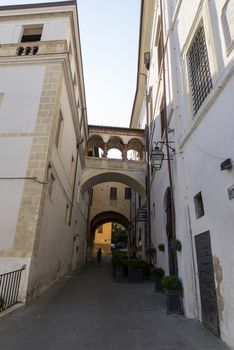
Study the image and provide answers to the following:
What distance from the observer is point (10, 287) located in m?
6.50

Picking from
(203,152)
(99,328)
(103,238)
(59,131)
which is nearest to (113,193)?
(103,238)

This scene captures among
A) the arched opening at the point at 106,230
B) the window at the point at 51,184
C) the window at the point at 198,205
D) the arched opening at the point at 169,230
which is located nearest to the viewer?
the window at the point at 198,205

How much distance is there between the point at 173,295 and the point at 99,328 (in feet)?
7.45

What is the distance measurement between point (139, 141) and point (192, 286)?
47.4ft

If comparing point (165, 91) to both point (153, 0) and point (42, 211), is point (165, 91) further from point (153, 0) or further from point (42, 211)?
point (153, 0)

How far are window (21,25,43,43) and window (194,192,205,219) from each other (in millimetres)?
10590

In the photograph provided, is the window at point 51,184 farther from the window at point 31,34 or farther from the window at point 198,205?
the window at point 31,34

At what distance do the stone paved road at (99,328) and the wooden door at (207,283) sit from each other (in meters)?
0.22

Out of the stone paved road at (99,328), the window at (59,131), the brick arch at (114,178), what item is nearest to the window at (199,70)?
the stone paved road at (99,328)

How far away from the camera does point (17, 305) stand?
6379 millimetres

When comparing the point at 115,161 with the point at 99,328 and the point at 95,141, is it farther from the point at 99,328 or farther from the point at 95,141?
the point at 99,328

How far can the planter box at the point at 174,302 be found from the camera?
20.7 ft

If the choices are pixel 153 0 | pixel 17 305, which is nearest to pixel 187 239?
pixel 17 305

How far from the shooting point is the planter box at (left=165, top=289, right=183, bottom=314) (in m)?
6.30
